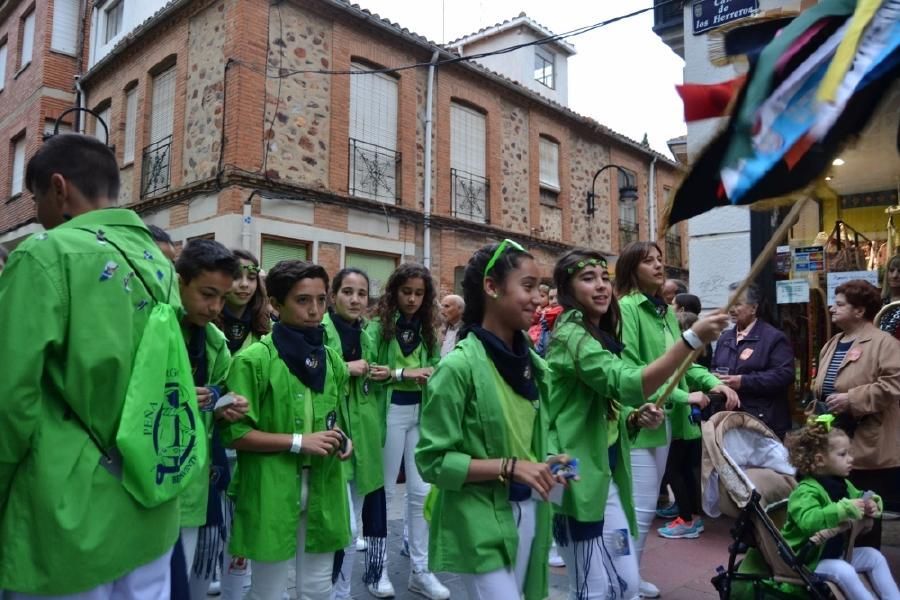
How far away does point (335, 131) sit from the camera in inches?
516

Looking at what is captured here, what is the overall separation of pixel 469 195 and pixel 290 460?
13.2 metres

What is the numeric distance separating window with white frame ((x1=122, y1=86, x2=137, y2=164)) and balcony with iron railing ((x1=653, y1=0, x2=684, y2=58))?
11657mm

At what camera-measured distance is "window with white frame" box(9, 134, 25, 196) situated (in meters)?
18.1

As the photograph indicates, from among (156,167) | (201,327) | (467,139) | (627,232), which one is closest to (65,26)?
(156,167)

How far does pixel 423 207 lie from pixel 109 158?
1258cm

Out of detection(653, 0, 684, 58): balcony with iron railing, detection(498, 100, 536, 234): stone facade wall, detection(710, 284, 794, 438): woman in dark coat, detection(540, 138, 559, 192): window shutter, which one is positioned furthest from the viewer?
detection(540, 138, 559, 192): window shutter

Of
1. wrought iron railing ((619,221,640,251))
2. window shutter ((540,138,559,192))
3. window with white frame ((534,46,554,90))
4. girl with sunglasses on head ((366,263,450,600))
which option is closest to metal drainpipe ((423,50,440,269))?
window shutter ((540,138,559,192))

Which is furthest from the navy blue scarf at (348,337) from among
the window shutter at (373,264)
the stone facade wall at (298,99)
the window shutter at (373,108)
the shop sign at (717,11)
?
the window shutter at (373,108)

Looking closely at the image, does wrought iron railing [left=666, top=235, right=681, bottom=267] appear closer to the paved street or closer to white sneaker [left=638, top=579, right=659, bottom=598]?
the paved street

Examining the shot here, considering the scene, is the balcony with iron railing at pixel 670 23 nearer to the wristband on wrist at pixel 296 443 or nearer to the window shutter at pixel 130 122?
the wristband on wrist at pixel 296 443

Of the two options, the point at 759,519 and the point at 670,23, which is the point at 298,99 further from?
the point at 759,519

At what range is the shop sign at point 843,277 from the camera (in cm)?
589

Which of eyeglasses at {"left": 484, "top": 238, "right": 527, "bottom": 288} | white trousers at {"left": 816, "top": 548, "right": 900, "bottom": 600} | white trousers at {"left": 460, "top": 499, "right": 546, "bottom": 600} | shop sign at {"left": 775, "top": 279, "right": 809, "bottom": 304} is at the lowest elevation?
white trousers at {"left": 816, "top": 548, "right": 900, "bottom": 600}

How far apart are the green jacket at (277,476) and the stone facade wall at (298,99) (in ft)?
32.1
